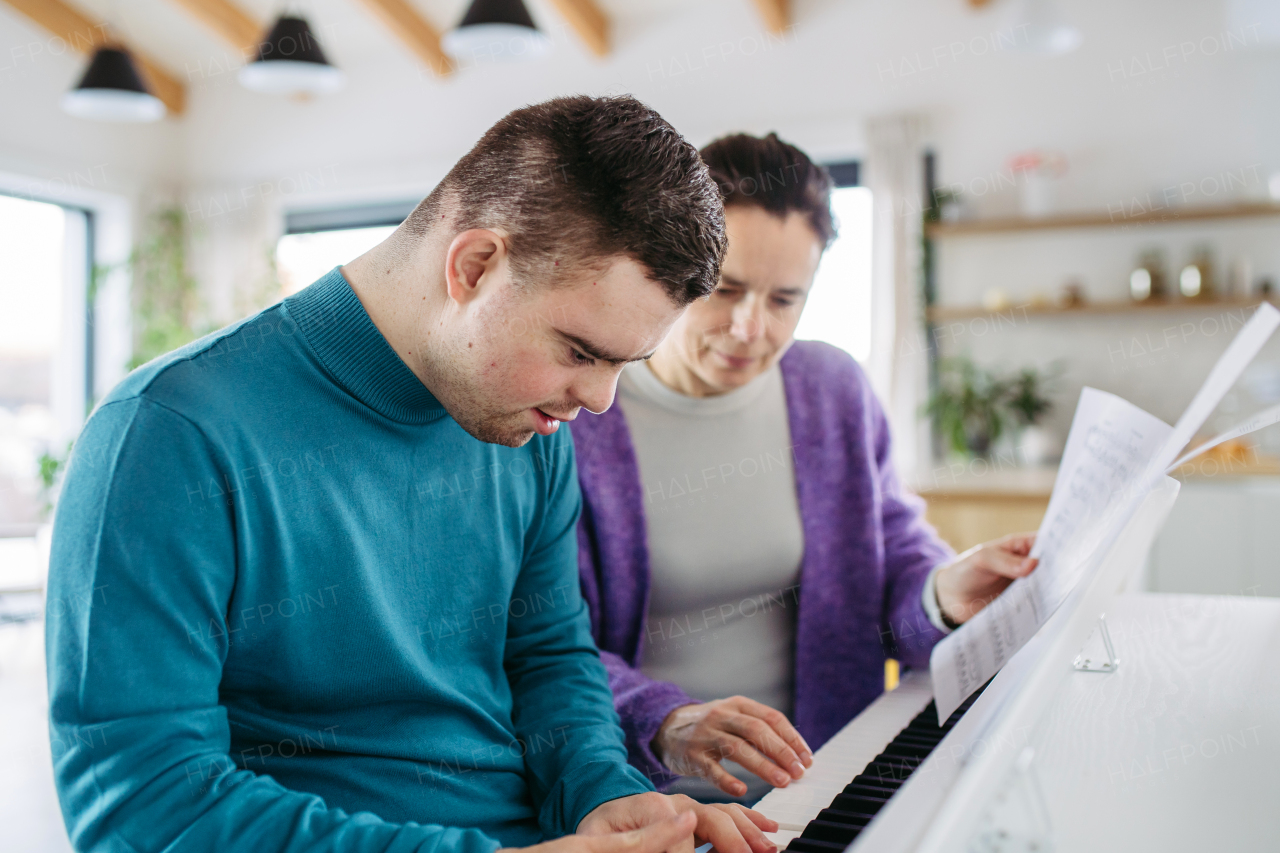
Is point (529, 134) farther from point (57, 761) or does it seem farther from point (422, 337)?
point (57, 761)

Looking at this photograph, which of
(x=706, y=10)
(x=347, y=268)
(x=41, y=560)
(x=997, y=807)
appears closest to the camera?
(x=997, y=807)

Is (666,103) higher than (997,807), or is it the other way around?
(666,103)

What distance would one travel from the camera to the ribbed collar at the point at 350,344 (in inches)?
35.6

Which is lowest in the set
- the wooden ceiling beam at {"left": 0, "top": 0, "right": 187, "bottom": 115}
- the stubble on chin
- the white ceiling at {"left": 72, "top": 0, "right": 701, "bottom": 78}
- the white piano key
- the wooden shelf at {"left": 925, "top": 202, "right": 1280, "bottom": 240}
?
Answer: the white piano key

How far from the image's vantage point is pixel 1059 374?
4.35 meters

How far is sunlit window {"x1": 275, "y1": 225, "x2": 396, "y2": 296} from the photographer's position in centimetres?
582

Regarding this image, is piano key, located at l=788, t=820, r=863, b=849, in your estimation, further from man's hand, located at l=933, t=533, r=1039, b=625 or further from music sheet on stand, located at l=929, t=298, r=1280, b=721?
man's hand, located at l=933, t=533, r=1039, b=625

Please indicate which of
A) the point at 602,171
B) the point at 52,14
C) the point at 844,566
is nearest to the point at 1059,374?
the point at 844,566

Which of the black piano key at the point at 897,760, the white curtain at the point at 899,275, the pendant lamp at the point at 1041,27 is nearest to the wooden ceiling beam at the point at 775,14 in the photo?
the white curtain at the point at 899,275

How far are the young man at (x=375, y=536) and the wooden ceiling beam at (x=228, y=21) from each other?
186 inches

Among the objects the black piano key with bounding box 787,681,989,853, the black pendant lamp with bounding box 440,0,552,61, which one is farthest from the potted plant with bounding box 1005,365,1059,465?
the black piano key with bounding box 787,681,989,853

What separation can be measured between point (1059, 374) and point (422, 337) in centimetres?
402

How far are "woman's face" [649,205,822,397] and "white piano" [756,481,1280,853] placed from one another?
539 mm

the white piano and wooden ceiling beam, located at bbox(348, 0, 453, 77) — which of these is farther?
wooden ceiling beam, located at bbox(348, 0, 453, 77)
